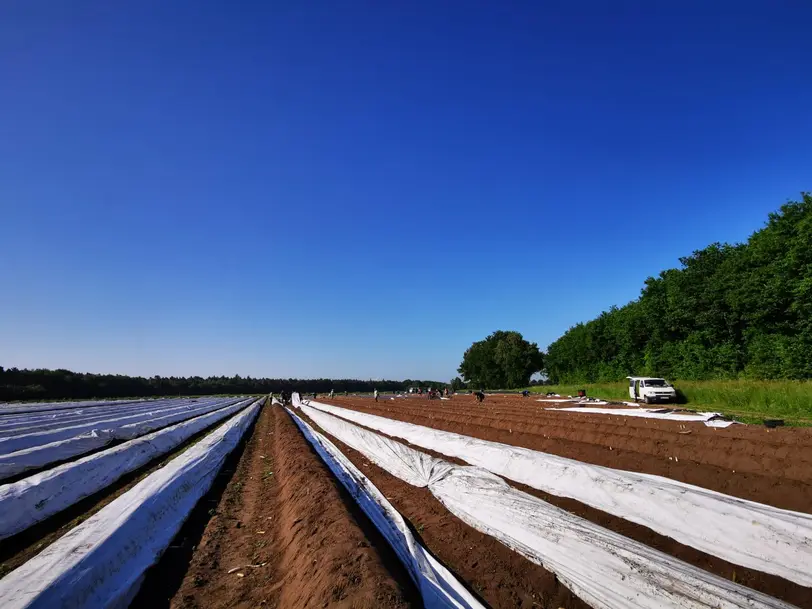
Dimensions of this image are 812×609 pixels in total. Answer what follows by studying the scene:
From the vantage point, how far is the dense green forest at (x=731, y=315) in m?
25.4

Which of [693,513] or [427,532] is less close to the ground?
[693,513]

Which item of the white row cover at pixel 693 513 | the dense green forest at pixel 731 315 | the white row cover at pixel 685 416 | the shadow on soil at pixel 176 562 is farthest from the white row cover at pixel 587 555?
the dense green forest at pixel 731 315

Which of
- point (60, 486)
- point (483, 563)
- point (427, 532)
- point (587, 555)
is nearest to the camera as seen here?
point (587, 555)

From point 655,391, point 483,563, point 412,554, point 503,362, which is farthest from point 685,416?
point 503,362

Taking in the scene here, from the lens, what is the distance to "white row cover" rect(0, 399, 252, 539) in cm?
641

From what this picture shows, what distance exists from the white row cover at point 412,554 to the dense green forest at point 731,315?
2896 cm

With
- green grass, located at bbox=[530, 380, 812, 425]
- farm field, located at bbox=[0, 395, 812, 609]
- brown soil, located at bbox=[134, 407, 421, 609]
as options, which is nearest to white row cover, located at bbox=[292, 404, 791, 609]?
farm field, located at bbox=[0, 395, 812, 609]

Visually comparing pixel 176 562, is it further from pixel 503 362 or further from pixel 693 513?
pixel 503 362

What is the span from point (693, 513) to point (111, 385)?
3412 inches

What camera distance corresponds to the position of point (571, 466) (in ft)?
25.1

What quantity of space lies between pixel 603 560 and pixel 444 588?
171 cm

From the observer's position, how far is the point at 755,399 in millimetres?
20234

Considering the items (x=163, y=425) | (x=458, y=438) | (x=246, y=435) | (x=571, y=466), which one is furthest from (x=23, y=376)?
(x=571, y=466)

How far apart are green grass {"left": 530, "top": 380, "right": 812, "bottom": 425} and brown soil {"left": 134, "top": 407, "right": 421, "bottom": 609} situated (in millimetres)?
17492
